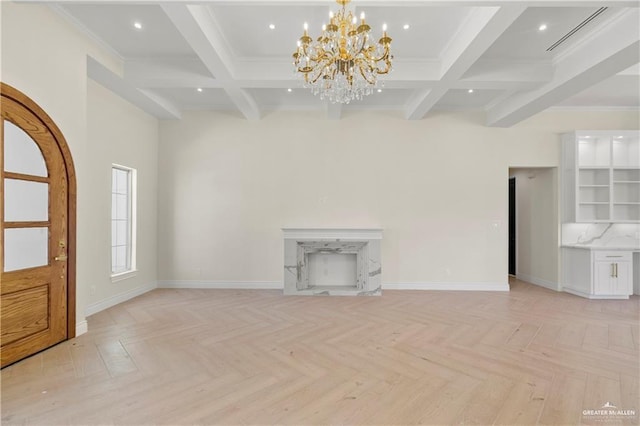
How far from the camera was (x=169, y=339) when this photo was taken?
3293 mm

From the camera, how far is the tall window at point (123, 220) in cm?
497

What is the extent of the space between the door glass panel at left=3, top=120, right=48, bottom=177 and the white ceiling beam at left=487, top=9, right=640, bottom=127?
587 centimetres

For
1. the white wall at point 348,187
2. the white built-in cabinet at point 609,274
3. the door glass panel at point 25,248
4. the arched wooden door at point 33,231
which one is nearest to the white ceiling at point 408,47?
the white wall at point 348,187

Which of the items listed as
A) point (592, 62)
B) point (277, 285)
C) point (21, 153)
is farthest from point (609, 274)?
point (21, 153)

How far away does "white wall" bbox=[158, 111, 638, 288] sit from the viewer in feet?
18.8

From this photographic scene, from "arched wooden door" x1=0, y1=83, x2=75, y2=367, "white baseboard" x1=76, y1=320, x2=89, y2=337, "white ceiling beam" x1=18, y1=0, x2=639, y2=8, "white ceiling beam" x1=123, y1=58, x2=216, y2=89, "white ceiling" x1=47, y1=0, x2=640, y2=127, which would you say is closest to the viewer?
"white ceiling beam" x1=18, y1=0, x2=639, y2=8

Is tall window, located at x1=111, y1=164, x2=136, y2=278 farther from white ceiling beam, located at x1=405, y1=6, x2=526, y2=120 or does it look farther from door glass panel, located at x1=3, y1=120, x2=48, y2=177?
white ceiling beam, located at x1=405, y1=6, x2=526, y2=120

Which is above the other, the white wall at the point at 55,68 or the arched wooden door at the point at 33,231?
the white wall at the point at 55,68

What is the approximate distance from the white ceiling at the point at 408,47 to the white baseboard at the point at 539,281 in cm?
316

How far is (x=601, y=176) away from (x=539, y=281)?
7.31ft

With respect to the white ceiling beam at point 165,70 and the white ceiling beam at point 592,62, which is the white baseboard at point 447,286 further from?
the white ceiling beam at point 165,70

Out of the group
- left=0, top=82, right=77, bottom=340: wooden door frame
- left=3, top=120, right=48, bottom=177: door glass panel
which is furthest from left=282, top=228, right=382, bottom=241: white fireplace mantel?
left=3, top=120, right=48, bottom=177: door glass panel

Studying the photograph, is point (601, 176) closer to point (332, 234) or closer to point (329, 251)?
Result: point (332, 234)

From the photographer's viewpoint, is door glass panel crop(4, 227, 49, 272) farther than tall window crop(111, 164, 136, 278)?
No
